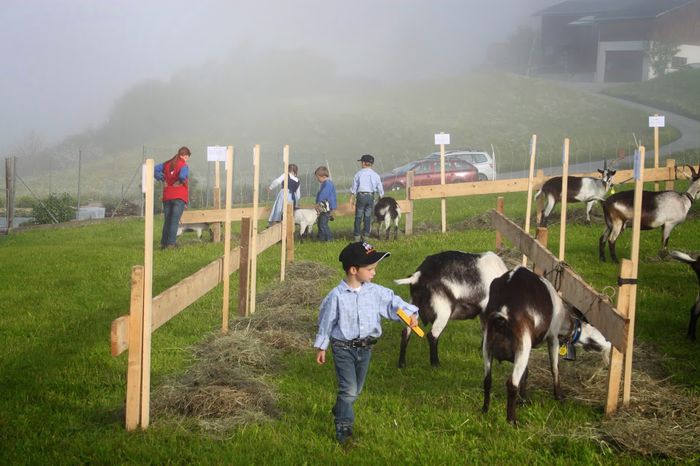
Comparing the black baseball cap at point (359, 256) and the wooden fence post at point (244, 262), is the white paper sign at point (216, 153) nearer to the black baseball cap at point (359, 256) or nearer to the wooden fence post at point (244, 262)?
the wooden fence post at point (244, 262)

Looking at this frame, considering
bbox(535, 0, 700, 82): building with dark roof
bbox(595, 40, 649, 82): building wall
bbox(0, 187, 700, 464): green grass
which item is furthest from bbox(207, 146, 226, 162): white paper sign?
bbox(595, 40, 649, 82): building wall

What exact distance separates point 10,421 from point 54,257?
12.0 m

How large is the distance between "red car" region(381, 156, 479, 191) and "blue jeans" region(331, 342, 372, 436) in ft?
87.8

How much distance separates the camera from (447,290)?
10.6 metres

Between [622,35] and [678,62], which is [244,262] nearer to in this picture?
[622,35]

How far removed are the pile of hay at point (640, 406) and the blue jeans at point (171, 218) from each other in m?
11.3

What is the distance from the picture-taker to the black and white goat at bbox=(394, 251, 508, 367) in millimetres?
10555

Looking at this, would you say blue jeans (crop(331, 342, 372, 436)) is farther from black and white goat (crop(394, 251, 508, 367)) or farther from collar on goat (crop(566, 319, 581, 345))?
collar on goat (crop(566, 319, 581, 345))

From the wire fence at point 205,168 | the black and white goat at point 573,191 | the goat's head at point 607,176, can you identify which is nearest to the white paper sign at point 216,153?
the black and white goat at point 573,191

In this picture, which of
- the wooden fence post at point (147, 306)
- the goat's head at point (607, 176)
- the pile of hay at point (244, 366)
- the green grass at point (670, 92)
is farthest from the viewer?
the green grass at point (670, 92)

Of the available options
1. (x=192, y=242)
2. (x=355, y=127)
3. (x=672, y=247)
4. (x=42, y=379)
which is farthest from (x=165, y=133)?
(x=42, y=379)

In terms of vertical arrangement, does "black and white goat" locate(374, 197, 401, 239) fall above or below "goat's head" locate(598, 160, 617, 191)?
below

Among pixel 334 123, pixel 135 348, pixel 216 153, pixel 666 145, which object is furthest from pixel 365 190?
pixel 334 123

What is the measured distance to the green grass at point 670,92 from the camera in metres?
68.1
